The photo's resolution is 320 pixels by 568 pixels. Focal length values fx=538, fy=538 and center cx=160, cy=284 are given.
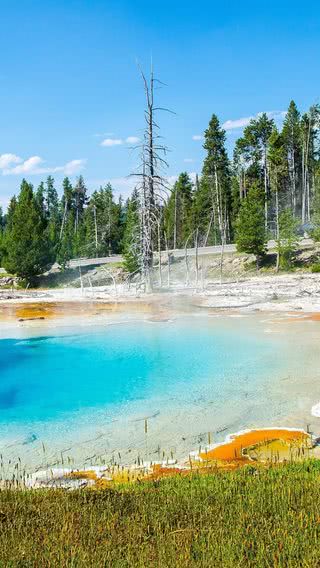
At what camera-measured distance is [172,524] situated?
451 centimetres

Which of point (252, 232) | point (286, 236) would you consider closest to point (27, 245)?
point (252, 232)

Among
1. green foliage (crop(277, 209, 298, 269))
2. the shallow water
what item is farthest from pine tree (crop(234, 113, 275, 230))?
the shallow water

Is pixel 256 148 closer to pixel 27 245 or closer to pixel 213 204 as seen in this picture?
pixel 213 204

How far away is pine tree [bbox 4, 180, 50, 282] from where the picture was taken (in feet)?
136

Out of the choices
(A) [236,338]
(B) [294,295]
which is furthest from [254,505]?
(B) [294,295]

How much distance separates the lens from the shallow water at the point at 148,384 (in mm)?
8805

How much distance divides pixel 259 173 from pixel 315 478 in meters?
53.1

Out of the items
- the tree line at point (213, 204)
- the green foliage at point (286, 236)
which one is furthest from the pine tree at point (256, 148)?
the green foliage at point (286, 236)

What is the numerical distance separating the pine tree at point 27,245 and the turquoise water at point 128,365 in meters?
23.5

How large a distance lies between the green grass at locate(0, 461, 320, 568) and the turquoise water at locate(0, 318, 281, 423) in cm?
505

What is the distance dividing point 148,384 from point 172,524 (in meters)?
7.91

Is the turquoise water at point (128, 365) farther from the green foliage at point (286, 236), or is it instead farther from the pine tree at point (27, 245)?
the pine tree at point (27, 245)

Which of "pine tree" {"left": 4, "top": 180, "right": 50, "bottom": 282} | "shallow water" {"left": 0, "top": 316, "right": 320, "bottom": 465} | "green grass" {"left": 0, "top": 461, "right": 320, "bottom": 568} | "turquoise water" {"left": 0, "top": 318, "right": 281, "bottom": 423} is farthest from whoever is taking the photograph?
"pine tree" {"left": 4, "top": 180, "right": 50, "bottom": 282}

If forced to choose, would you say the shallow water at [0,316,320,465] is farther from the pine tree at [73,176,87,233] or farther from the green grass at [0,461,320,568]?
the pine tree at [73,176,87,233]
